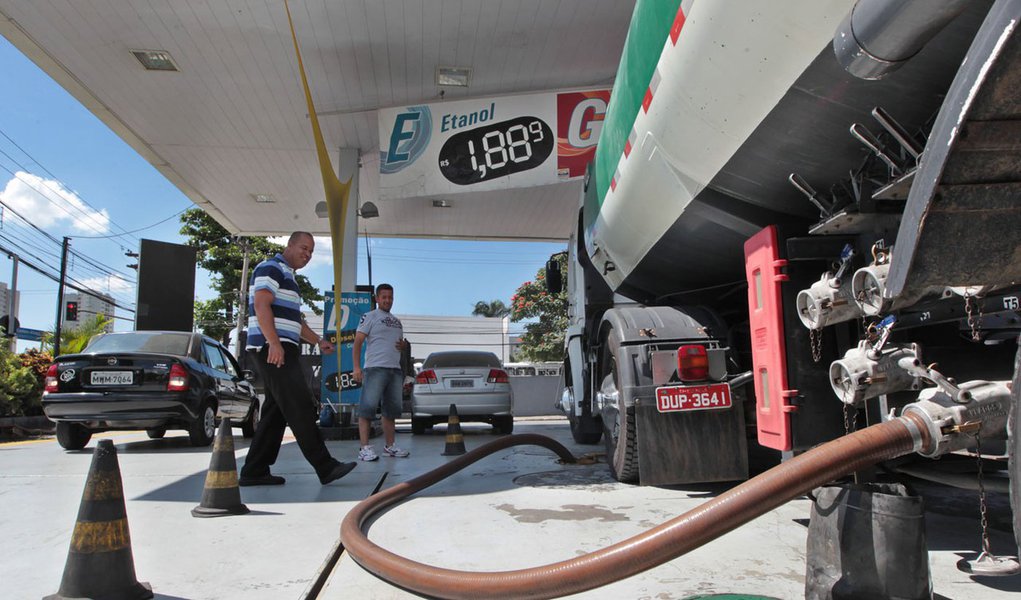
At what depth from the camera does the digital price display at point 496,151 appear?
952cm

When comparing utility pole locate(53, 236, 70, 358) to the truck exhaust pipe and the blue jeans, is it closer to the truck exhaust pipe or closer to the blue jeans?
the blue jeans

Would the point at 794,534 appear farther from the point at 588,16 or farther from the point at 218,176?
the point at 218,176

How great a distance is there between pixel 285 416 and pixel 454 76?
614cm

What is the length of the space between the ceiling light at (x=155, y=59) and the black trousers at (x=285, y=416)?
5.48 meters

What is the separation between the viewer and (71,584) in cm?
232

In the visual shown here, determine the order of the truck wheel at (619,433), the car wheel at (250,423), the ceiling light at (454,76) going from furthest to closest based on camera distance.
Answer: the car wheel at (250,423), the ceiling light at (454,76), the truck wheel at (619,433)

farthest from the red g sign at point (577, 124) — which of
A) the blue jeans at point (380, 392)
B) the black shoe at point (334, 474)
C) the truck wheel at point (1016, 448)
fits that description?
the truck wheel at point (1016, 448)

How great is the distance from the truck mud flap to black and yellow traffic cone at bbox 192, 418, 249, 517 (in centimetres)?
242

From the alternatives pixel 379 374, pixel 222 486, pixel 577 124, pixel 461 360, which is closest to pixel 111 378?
pixel 379 374

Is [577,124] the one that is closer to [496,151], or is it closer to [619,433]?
[496,151]

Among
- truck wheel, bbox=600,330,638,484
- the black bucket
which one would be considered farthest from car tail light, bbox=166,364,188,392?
the black bucket

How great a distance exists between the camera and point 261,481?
189 inches

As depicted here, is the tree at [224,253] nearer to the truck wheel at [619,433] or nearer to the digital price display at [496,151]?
the digital price display at [496,151]

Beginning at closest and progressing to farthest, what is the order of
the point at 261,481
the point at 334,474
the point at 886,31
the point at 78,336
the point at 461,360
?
1. the point at 886,31
2. the point at 334,474
3. the point at 261,481
4. the point at 461,360
5. the point at 78,336
